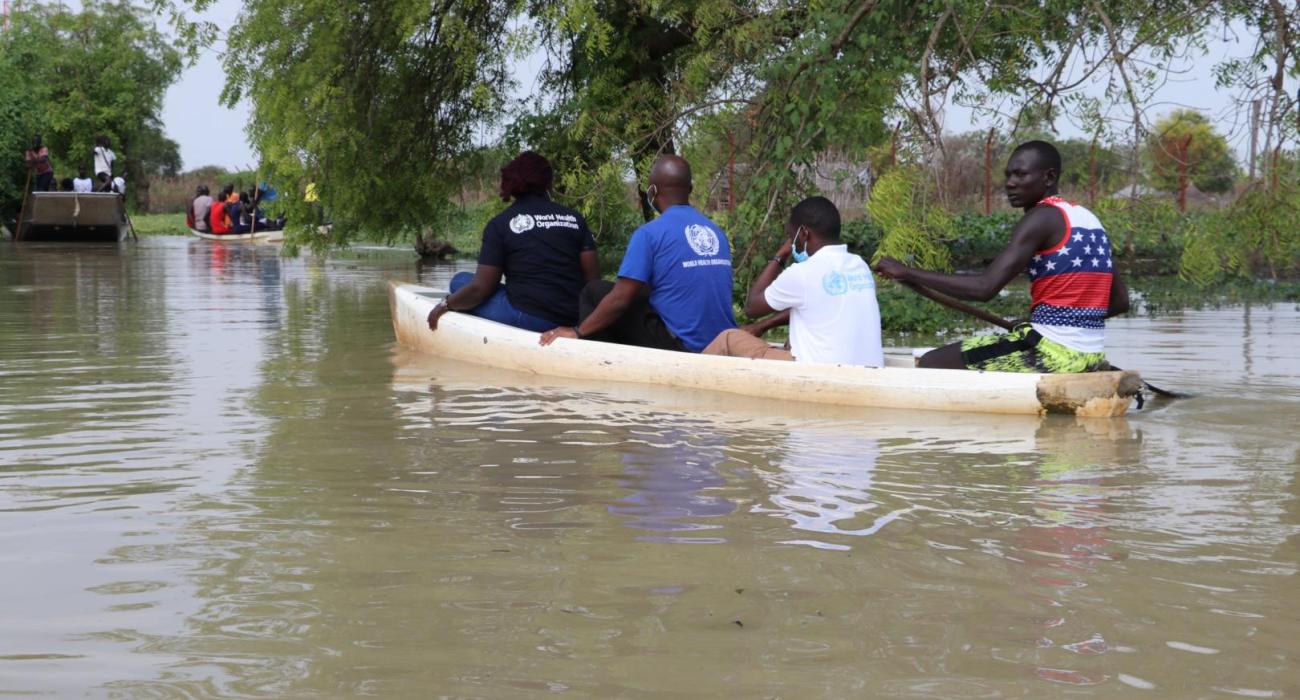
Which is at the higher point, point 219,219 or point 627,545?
point 219,219

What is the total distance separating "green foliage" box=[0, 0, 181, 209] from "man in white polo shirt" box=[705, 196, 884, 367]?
135 feet

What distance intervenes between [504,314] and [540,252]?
2.43 ft

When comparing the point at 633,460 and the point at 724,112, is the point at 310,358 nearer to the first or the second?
the point at 724,112

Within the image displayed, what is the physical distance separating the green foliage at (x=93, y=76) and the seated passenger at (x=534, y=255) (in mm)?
39041

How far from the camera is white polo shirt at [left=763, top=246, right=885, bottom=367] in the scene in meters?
7.16

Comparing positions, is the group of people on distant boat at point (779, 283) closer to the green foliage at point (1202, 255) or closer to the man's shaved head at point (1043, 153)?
the man's shaved head at point (1043, 153)

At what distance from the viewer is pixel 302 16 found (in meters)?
13.6

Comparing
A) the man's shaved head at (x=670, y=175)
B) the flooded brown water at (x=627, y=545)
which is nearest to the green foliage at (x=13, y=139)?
the flooded brown water at (x=627, y=545)

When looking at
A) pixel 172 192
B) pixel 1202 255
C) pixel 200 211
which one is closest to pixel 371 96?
pixel 1202 255

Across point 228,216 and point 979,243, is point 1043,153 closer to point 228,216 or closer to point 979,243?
point 979,243

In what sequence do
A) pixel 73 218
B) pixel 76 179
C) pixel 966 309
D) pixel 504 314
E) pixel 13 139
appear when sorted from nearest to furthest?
1. pixel 966 309
2. pixel 504 314
3. pixel 73 218
4. pixel 76 179
5. pixel 13 139

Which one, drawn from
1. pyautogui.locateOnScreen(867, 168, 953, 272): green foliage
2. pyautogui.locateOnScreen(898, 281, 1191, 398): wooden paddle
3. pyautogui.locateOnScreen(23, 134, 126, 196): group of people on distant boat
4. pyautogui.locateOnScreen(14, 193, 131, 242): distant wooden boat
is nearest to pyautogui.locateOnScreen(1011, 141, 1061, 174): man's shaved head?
pyautogui.locateOnScreen(898, 281, 1191, 398): wooden paddle

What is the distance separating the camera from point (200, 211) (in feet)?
110

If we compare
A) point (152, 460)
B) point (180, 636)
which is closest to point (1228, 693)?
point (180, 636)
